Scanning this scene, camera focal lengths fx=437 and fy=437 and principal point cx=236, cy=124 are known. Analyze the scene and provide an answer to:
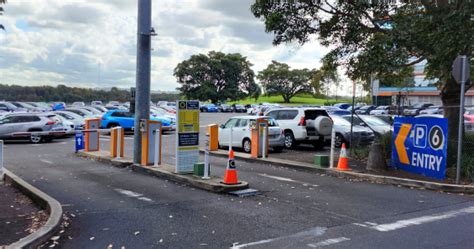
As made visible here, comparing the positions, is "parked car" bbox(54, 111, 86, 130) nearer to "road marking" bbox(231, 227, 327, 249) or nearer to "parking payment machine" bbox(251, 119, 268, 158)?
"parking payment machine" bbox(251, 119, 268, 158)

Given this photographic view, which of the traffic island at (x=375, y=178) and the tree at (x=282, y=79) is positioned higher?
the tree at (x=282, y=79)

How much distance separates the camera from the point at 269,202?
8445 millimetres

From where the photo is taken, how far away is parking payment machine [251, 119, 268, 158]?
48.3ft

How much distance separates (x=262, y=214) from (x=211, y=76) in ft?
265

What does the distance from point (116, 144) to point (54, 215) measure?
26.3 ft

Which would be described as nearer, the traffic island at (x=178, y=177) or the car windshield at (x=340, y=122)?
the traffic island at (x=178, y=177)

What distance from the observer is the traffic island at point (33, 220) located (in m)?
5.75

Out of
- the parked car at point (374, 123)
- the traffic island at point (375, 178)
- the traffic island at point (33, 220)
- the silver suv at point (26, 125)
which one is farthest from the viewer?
the silver suv at point (26, 125)

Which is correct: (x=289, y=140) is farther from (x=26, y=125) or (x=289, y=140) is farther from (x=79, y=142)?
(x=26, y=125)

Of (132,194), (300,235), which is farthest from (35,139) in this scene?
(300,235)

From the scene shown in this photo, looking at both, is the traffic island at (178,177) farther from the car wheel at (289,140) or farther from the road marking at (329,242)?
the car wheel at (289,140)

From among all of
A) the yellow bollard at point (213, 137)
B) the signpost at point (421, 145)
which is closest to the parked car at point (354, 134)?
the signpost at point (421, 145)

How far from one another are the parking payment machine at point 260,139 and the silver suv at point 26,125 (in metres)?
12.8

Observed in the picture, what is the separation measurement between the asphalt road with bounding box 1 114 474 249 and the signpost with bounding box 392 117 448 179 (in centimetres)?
139
